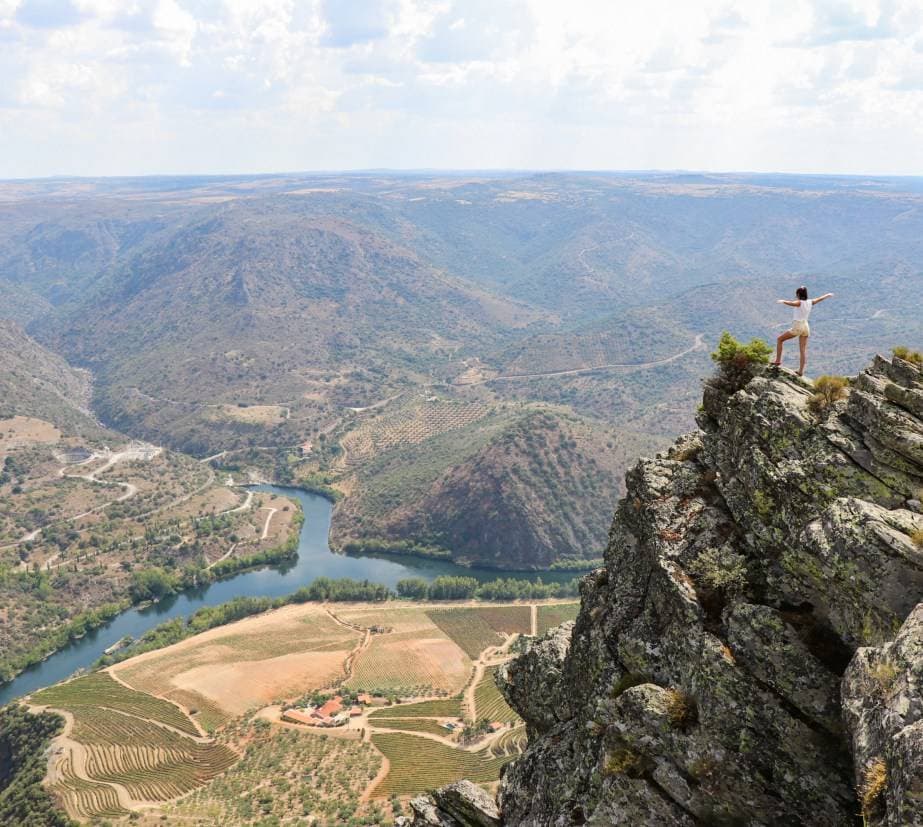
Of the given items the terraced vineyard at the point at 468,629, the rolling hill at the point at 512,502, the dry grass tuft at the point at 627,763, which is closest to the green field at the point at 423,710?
the terraced vineyard at the point at 468,629

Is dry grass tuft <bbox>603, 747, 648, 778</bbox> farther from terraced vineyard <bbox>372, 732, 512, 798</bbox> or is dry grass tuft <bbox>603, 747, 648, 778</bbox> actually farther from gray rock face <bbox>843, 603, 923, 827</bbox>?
terraced vineyard <bbox>372, 732, 512, 798</bbox>

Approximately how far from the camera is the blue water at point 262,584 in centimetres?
12275

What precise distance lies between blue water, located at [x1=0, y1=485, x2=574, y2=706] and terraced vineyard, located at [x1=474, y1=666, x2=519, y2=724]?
4973cm

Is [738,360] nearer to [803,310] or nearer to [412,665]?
[803,310]

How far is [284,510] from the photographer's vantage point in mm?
180125

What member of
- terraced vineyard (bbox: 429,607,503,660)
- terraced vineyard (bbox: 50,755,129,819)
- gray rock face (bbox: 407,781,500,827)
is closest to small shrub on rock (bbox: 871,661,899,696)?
gray rock face (bbox: 407,781,500,827)

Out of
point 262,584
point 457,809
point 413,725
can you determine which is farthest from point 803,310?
point 262,584

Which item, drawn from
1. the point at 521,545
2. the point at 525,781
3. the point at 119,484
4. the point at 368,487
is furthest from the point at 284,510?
the point at 525,781

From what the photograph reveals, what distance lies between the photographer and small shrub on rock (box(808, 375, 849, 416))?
18.7 meters

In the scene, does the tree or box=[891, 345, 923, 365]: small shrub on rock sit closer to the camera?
box=[891, 345, 923, 365]: small shrub on rock

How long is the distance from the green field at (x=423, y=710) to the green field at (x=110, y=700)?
22.2m

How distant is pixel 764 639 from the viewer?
637 inches

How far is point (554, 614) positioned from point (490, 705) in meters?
37.8

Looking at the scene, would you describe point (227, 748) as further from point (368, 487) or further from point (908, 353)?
point (368, 487)
